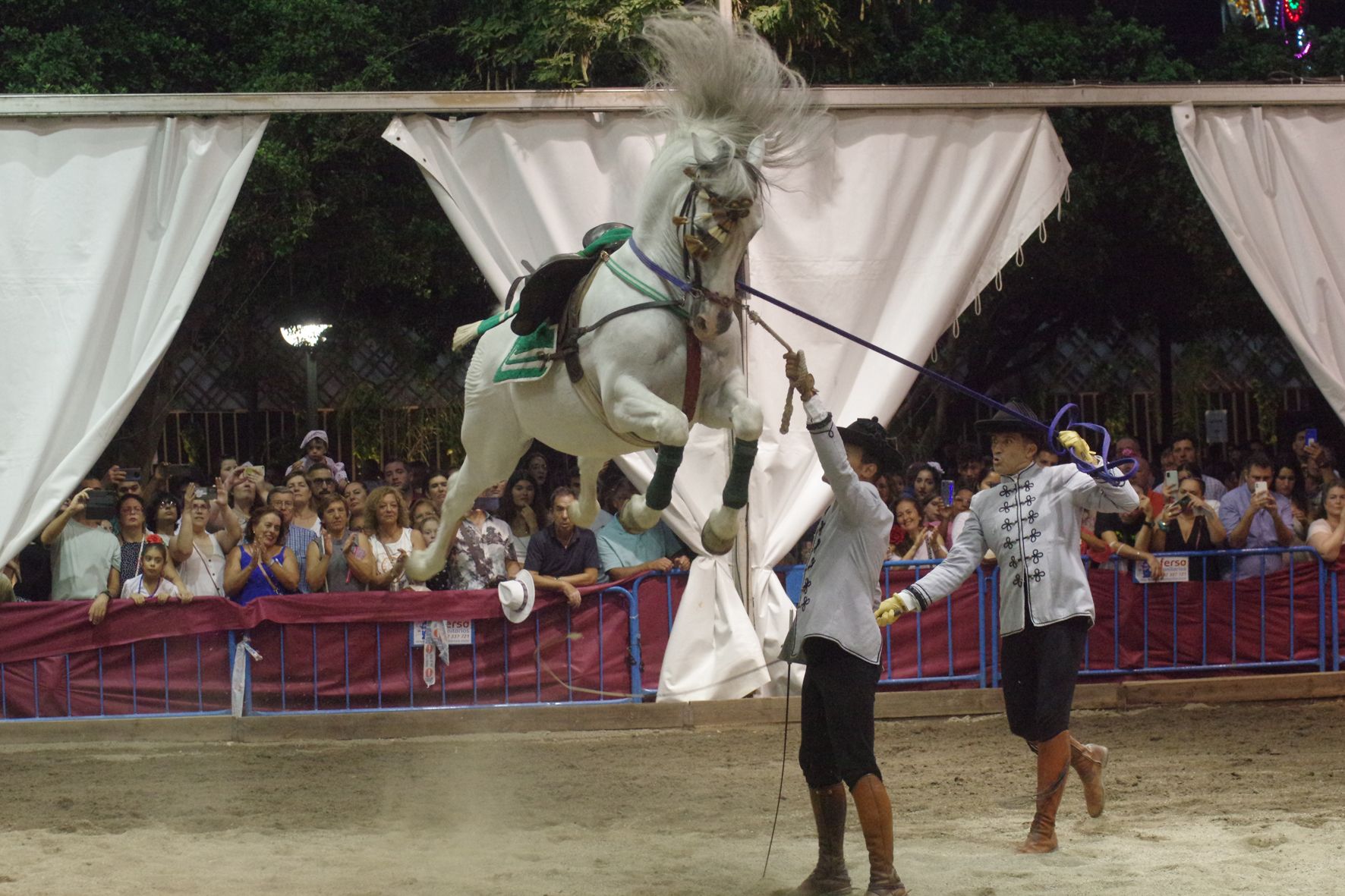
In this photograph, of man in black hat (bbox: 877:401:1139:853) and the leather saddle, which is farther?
man in black hat (bbox: 877:401:1139:853)

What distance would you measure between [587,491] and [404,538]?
10.7 feet

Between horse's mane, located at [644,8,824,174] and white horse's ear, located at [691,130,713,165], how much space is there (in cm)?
9

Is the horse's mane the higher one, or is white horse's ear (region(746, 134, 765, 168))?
the horse's mane

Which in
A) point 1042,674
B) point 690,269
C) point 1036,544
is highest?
point 690,269

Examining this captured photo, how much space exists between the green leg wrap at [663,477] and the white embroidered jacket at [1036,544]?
1.06 m

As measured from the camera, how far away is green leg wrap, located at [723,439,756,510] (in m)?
4.66

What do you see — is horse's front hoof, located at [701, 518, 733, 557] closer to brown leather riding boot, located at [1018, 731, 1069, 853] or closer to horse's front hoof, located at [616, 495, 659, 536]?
horse's front hoof, located at [616, 495, 659, 536]

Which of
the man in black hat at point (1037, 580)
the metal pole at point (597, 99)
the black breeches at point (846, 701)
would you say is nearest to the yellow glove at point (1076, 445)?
the man in black hat at point (1037, 580)

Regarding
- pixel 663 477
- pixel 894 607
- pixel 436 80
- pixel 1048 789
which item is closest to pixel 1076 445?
pixel 894 607

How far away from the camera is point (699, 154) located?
4.40 m

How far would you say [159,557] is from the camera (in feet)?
26.5

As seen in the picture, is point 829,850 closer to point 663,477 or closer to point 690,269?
point 663,477

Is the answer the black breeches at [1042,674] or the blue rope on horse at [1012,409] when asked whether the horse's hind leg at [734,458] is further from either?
the black breeches at [1042,674]

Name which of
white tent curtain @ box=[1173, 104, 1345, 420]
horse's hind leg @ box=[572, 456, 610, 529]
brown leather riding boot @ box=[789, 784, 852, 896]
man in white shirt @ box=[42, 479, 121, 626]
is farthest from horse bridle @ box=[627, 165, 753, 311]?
man in white shirt @ box=[42, 479, 121, 626]
